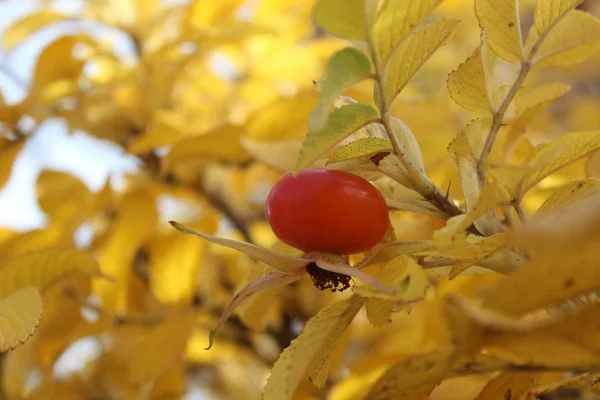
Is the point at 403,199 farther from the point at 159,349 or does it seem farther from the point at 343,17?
the point at 159,349

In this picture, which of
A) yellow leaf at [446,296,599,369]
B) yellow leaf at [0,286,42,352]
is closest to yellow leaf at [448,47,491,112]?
yellow leaf at [446,296,599,369]

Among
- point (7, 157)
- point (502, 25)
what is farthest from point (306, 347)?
point (7, 157)

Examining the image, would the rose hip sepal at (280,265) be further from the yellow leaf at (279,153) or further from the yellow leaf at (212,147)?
the yellow leaf at (212,147)

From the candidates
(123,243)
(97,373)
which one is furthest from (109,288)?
(97,373)

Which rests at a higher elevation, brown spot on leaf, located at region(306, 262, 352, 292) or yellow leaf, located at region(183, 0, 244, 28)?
brown spot on leaf, located at region(306, 262, 352, 292)

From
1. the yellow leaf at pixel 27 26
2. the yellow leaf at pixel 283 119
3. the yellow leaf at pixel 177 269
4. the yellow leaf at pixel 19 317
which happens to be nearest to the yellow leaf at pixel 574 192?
the yellow leaf at pixel 19 317

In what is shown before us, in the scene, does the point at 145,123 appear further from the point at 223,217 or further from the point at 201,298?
the point at 201,298

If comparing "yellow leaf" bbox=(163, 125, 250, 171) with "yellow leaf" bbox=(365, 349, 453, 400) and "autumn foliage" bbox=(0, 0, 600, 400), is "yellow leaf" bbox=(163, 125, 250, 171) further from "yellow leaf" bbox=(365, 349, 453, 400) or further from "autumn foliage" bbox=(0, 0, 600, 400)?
"yellow leaf" bbox=(365, 349, 453, 400)
